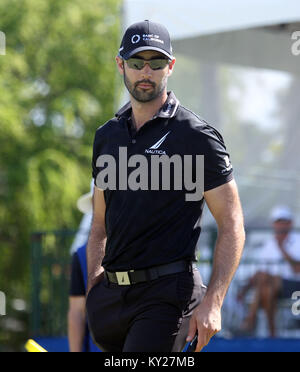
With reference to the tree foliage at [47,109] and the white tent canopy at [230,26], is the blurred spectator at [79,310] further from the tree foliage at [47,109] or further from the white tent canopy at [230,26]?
the tree foliage at [47,109]

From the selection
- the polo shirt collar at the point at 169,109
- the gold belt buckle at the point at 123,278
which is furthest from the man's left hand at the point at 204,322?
the polo shirt collar at the point at 169,109

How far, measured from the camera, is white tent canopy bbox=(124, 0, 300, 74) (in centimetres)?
652

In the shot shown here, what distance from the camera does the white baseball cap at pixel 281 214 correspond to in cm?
834

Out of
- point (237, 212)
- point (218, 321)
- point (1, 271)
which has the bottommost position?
→ point (1, 271)

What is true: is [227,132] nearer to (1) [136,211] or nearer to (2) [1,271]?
(1) [136,211]

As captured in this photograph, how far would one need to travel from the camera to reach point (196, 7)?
688 cm

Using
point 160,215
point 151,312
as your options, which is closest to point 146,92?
point 160,215

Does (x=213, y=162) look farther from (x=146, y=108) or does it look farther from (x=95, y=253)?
(x=95, y=253)

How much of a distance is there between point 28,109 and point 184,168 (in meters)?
11.3

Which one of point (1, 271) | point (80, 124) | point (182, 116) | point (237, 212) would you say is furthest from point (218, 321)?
point (80, 124)

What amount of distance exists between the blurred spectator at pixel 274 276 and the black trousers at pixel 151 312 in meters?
4.07

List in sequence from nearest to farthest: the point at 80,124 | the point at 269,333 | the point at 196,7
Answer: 1. the point at 196,7
2. the point at 269,333
3. the point at 80,124

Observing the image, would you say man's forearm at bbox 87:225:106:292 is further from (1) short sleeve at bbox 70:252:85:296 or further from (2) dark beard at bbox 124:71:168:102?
(1) short sleeve at bbox 70:252:85:296

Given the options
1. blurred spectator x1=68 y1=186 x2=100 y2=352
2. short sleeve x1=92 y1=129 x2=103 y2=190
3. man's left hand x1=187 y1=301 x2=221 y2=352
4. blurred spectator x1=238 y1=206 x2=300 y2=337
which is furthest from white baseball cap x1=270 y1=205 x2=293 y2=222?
man's left hand x1=187 y1=301 x2=221 y2=352
